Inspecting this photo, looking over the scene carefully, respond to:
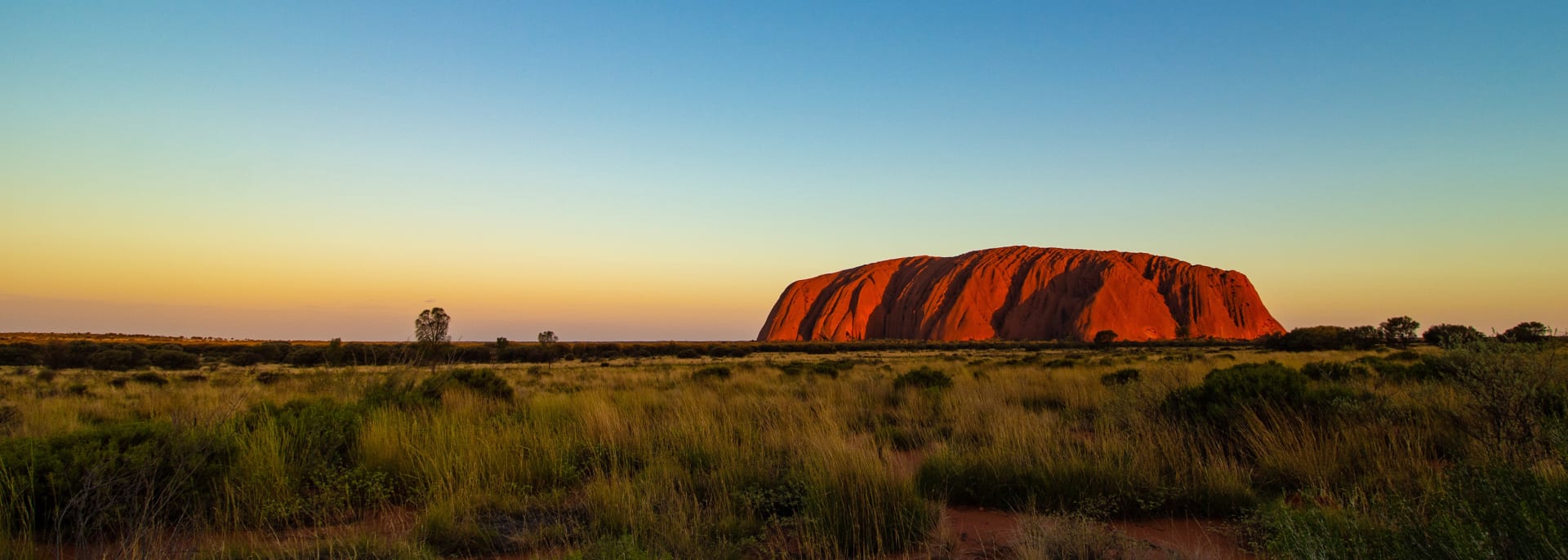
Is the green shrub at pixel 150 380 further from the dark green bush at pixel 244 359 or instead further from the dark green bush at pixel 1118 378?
the dark green bush at pixel 1118 378

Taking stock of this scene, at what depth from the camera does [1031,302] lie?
83562 mm

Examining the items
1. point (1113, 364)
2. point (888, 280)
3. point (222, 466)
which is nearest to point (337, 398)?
point (222, 466)

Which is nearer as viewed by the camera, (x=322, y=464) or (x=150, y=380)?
(x=322, y=464)

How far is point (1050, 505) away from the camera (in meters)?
4.92

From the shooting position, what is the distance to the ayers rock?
78312mm

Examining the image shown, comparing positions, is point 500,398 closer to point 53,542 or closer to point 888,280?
point 53,542

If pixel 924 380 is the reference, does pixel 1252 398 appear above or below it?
above

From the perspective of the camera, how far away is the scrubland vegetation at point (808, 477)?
3.58 m

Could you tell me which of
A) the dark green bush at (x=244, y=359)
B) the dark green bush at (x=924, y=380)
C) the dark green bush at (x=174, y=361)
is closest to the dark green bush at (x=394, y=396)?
Answer: the dark green bush at (x=924, y=380)

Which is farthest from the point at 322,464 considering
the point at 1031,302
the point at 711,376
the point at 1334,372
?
the point at 1031,302

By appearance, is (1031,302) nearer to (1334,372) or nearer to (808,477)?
(1334,372)

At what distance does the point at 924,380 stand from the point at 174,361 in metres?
40.8

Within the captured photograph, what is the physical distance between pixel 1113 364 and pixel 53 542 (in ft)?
78.5

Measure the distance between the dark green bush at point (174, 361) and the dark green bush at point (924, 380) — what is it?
36830 mm
